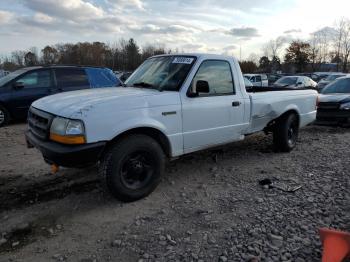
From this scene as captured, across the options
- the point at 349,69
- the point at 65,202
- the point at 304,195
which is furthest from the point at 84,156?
the point at 349,69

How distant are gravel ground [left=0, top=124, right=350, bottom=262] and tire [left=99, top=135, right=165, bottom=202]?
0.18 m

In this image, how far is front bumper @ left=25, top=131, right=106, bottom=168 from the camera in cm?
390

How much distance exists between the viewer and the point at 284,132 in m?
6.77

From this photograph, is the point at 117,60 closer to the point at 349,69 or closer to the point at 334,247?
the point at 349,69

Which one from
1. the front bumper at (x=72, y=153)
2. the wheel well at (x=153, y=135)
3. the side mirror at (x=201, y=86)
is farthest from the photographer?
the side mirror at (x=201, y=86)

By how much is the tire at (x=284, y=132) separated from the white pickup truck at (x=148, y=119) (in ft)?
2.27

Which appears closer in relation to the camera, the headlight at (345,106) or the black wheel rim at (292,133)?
the black wheel rim at (292,133)

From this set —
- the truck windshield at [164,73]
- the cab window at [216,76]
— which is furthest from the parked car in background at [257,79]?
→ the truck windshield at [164,73]

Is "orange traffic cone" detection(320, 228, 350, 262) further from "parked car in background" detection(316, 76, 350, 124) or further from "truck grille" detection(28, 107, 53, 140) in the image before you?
"parked car in background" detection(316, 76, 350, 124)

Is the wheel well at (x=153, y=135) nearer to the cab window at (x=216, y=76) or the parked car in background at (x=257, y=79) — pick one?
the cab window at (x=216, y=76)

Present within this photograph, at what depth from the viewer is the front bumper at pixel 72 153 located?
12.8ft

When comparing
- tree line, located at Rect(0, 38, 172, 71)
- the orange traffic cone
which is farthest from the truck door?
tree line, located at Rect(0, 38, 172, 71)

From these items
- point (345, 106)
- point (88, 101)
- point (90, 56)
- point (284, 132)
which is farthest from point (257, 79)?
point (90, 56)

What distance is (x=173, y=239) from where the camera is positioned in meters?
3.67
